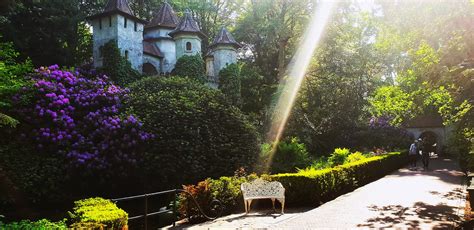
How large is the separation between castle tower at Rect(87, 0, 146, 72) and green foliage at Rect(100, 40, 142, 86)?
1009 mm

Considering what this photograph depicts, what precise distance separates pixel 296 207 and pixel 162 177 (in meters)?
6.86

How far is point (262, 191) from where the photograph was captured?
37.3 ft

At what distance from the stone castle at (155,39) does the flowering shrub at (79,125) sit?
10.6 meters

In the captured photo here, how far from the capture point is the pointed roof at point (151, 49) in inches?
1303

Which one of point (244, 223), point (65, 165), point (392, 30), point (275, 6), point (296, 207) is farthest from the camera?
point (275, 6)

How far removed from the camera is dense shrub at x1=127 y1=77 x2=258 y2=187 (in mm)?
16984

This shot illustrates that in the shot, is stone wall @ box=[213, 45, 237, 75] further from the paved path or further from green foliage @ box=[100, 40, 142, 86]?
the paved path

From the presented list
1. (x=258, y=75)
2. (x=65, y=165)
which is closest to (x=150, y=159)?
(x=65, y=165)

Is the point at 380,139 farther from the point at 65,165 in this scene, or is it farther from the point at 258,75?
the point at 65,165

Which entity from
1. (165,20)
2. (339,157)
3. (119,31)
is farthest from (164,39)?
(339,157)

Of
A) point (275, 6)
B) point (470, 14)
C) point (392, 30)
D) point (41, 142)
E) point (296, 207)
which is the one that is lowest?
point (296, 207)

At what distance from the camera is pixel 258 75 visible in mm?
35969

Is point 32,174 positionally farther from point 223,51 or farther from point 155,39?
point 223,51

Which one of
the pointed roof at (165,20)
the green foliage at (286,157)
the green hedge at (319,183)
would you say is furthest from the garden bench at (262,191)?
the pointed roof at (165,20)
